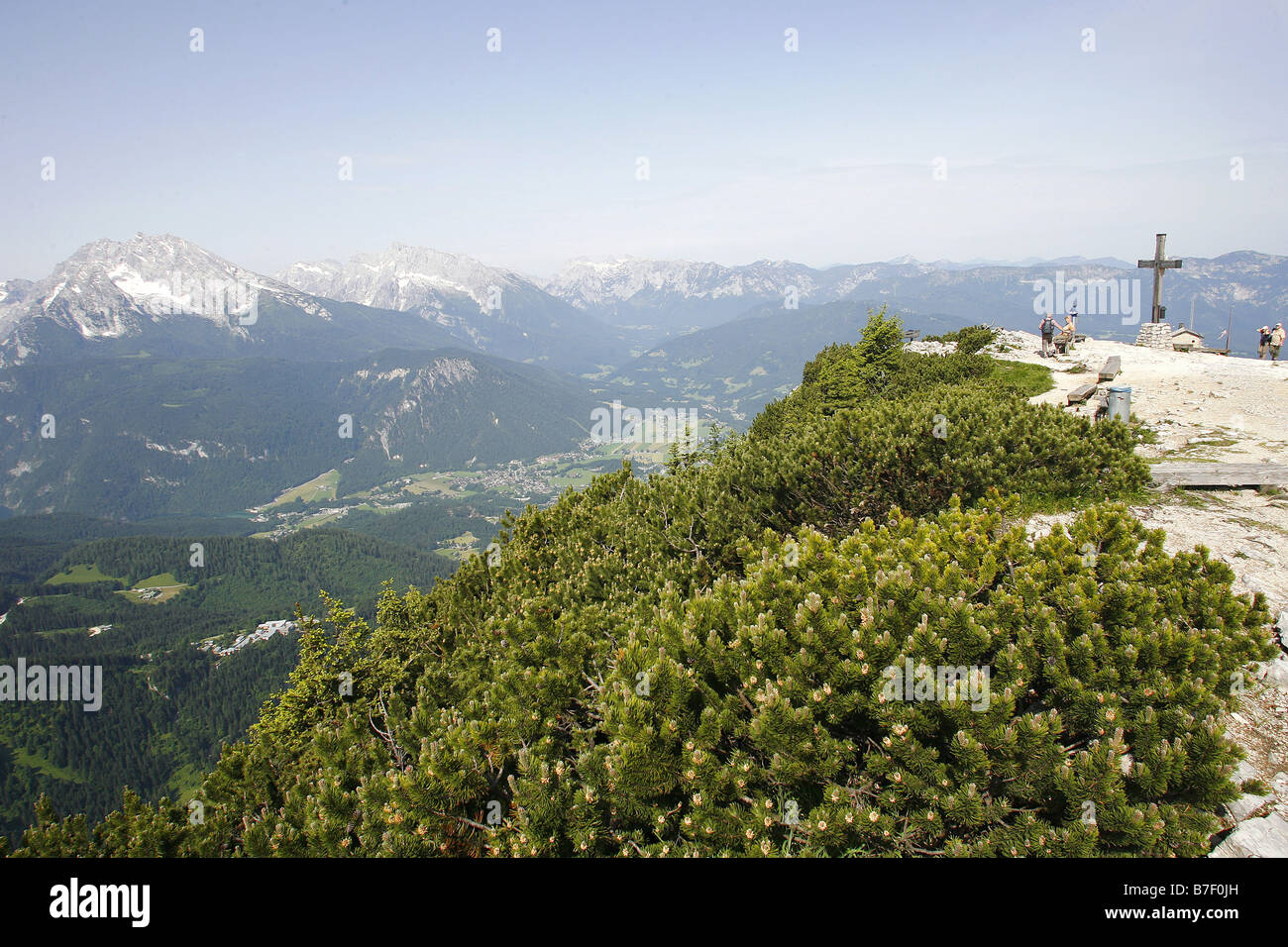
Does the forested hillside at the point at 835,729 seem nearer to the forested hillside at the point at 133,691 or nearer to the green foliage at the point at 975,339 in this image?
the green foliage at the point at 975,339

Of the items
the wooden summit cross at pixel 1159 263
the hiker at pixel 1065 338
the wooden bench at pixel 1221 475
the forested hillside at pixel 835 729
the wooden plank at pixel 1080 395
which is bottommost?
the forested hillside at pixel 835 729

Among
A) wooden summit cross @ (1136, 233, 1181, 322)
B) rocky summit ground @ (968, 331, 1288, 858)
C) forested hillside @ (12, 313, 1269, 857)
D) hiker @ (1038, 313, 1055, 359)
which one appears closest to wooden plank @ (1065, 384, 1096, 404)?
rocky summit ground @ (968, 331, 1288, 858)

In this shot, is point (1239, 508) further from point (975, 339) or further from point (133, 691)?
point (133, 691)

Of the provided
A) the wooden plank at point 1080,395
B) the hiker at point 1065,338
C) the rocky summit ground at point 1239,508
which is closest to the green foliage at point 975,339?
the hiker at point 1065,338

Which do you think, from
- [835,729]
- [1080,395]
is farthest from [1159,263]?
[835,729]
